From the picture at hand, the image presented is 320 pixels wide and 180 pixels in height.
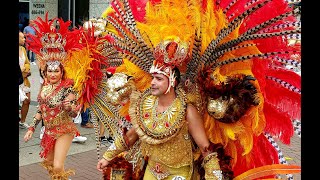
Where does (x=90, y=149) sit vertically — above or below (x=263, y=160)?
below

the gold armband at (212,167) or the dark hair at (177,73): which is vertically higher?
the dark hair at (177,73)

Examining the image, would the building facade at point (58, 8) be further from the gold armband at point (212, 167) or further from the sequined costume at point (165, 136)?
the gold armband at point (212, 167)

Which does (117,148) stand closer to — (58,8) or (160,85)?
(160,85)

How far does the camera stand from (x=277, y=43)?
3262 mm

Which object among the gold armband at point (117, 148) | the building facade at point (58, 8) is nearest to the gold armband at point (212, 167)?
the gold armband at point (117, 148)

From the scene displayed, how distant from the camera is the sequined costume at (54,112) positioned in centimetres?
496

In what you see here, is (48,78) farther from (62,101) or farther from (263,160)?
(263,160)

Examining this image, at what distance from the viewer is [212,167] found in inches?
129

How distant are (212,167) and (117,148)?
93 cm

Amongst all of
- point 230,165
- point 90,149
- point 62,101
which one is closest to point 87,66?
point 62,101

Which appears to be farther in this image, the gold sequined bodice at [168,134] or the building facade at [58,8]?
the building facade at [58,8]

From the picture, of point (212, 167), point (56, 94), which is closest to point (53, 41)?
point (56, 94)

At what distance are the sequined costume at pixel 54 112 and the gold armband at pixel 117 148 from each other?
1.33 meters

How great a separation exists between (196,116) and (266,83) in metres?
0.59
